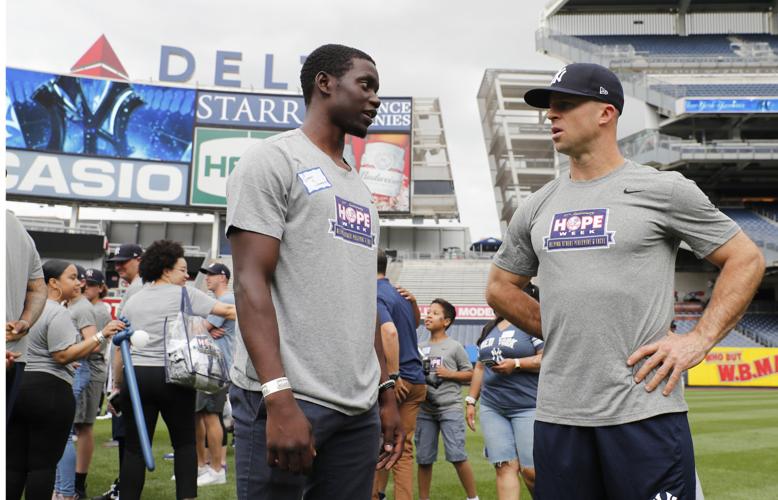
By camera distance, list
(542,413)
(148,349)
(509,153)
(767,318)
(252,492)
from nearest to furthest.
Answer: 1. (252,492)
2. (542,413)
3. (148,349)
4. (767,318)
5. (509,153)

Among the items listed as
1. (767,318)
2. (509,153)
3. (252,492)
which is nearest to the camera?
(252,492)

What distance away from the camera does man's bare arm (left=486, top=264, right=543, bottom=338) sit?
10.1 feet

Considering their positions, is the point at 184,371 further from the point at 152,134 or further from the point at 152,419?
the point at 152,134

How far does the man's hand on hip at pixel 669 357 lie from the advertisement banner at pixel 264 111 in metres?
38.3

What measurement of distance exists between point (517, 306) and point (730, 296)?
2.89ft

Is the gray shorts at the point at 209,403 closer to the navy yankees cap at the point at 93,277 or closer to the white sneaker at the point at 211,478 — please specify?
the white sneaker at the point at 211,478

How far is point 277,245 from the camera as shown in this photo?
88.7 inches

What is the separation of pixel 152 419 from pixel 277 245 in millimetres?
3344

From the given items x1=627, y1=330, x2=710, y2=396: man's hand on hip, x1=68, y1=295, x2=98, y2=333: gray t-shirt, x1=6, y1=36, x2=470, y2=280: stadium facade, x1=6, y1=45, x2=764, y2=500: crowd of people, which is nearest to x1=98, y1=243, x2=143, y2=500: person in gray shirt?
x1=68, y1=295, x2=98, y2=333: gray t-shirt

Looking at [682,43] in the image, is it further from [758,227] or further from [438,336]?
[438,336]

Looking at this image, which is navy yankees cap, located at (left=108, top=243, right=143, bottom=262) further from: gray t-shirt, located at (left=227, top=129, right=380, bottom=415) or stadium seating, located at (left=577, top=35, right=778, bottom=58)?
stadium seating, located at (left=577, top=35, right=778, bottom=58)

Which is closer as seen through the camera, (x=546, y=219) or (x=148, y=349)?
(x=546, y=219)

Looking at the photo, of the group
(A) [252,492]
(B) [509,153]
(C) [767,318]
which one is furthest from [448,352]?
(B) [509,153]

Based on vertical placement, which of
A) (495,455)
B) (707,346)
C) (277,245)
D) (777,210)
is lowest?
(495,455)
